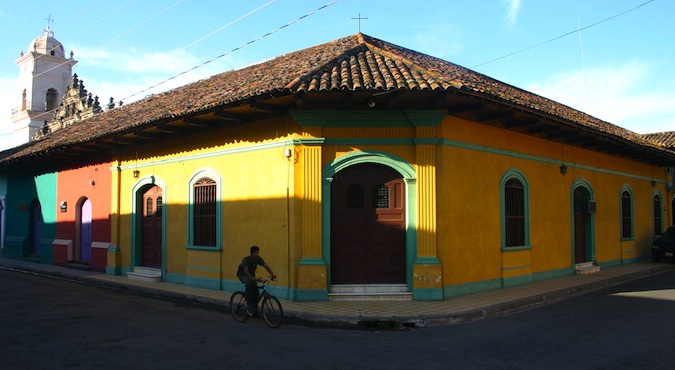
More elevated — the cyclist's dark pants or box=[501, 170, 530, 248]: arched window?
box=[501, 170, 530, 248]: arched window

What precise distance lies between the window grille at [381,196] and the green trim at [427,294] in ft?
6.17

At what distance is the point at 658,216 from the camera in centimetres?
2217

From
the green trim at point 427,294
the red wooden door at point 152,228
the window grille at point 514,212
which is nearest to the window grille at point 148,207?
the red wooden door at point 152,228

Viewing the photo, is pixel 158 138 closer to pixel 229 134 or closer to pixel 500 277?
pixel 229 134

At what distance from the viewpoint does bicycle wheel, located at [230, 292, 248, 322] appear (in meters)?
9.16

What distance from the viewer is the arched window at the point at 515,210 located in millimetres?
12797

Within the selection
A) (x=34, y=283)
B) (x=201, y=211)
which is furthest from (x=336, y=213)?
(x=34, y=283)

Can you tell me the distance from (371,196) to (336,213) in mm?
832

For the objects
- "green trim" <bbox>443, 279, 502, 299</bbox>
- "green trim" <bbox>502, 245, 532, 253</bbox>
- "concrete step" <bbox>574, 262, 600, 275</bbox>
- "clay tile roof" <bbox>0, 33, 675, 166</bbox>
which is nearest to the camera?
"clay tile roof" <bbox>0, 33, 675, 166</bbox>

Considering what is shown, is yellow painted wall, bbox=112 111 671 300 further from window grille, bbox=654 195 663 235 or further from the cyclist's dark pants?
window grille, bbox=654 195 663 235

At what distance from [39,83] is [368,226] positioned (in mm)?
43779

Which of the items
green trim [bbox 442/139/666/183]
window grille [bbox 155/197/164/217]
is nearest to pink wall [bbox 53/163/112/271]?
window grille [bbox 155/197/164/217]

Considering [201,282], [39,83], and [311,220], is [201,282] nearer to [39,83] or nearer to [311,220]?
[311,220]

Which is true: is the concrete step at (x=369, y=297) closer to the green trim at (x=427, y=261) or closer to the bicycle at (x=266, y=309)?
the green trim at (x=427, y=261)
